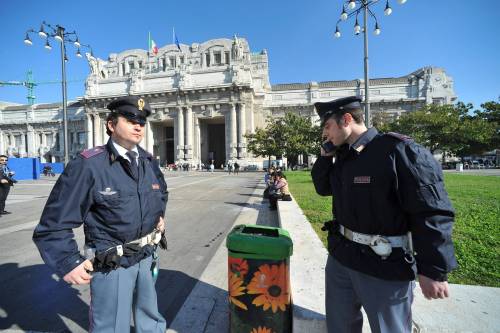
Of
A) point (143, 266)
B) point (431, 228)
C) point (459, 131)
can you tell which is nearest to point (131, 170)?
point (143, 266)

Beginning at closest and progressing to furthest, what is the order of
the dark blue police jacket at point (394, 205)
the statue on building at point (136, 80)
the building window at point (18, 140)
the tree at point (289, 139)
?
1. the dark blue police jacket at point (394, 205)
2. the tree at point (289, 139)
3. the statue on building at point (136, 80)
4. the building window at point (18, 140)

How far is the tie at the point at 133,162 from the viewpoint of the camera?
220cm

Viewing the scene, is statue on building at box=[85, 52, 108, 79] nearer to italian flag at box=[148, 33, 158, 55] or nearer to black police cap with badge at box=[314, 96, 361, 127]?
italian flag at box=[148, 33, 158, 55]

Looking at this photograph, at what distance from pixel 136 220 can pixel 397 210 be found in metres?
1.90

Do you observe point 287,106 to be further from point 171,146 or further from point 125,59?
point 125,59

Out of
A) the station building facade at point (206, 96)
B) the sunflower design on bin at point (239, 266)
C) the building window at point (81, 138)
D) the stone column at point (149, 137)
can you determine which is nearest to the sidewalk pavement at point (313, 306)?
the sunflower design on bin at point (239, 266)

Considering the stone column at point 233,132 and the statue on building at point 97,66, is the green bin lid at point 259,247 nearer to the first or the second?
the stone column at point 233,132

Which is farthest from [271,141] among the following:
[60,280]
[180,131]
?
[60,280]

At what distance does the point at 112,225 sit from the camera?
79.2 inches

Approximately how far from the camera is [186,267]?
4.67 m

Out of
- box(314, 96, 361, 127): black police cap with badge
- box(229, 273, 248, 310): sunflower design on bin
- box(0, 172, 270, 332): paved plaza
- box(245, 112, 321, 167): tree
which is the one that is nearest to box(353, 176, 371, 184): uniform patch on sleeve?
box(314, 96, 361, 127): black police cap with badge

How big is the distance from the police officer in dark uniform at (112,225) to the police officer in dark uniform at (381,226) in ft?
5.01

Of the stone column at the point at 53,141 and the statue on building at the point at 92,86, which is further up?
the statue on building at the point at 92,86

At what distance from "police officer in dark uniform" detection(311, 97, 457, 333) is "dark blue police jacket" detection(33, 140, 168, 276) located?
5.14 ft
